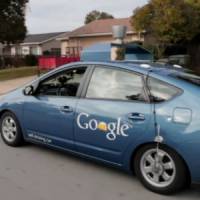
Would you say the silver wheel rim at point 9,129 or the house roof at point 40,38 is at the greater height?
the house roof at point 40,38

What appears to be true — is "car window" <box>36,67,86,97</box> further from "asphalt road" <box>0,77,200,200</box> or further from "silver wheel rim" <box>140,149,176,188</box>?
"silver wheel rim" <box>140,149,176,188</box>

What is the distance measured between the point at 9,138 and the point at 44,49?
53029 millimetres

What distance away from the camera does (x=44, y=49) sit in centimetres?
5912

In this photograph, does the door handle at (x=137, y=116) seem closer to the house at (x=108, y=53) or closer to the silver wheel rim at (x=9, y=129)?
the silver wheel rim at (x=9, y=129)

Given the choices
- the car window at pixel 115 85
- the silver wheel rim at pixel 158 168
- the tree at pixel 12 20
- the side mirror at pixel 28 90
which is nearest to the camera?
the silver wheel rim at pixel 158 168

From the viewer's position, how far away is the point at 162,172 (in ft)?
16.1

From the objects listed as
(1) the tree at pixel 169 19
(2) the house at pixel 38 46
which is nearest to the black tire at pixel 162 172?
(1) the tree at pixel 169 19

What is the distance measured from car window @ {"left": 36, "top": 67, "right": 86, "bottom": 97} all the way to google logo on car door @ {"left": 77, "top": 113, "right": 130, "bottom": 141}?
1.56ft

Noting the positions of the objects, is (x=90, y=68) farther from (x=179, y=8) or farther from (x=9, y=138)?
(x=179, y=8)

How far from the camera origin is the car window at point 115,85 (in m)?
5.21

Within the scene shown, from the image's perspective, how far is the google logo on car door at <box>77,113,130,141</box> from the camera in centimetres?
509

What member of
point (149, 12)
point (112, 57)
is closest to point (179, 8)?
point (149, 12)

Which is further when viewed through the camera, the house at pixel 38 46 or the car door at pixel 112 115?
the house at pixel 38 46

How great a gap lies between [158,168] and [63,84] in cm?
206
